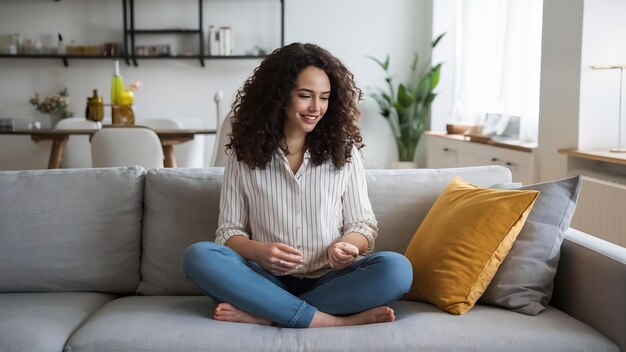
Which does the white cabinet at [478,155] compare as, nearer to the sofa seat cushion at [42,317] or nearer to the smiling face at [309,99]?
the smiling face at [309,99]

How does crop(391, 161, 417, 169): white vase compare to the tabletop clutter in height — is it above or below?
below

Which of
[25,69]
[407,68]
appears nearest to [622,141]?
[407,68]

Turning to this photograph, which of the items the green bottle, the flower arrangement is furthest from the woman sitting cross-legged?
the flower arrangement

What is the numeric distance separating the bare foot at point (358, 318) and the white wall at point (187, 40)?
5.13 m

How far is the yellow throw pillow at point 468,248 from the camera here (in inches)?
82.3

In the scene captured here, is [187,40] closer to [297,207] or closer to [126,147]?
[126,147]

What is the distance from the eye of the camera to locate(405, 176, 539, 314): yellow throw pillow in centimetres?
209

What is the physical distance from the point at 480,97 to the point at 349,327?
14.9 ft

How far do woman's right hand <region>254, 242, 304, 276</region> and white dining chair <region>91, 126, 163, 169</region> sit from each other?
2164 mm

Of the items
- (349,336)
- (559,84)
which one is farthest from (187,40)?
(349,336)

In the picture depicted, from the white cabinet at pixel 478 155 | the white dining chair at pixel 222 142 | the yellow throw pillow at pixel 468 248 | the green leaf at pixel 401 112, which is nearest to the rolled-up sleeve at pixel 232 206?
the yellow throw pillow at pixel 468 248

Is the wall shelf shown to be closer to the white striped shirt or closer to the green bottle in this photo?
the green bottle

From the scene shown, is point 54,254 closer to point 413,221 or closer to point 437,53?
point 413,221

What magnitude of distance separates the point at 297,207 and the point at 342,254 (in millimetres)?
214
